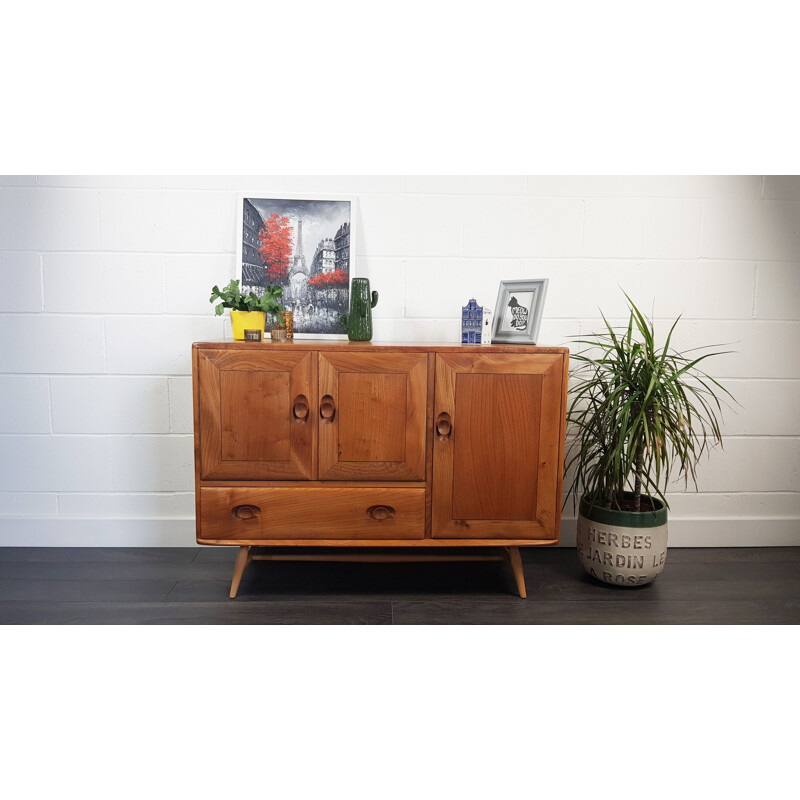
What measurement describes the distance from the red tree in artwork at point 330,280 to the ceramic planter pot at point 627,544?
4.40ft

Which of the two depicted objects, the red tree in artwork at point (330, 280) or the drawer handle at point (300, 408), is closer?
the drawer handle at point (300, 408)

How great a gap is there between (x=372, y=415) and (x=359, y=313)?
1.54ft

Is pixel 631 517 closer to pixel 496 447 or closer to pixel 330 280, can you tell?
pixel 496 447

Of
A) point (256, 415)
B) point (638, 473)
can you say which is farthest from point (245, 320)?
point (638, 473)

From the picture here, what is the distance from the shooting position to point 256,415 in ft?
7.28

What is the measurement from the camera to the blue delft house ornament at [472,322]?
2.40 meters

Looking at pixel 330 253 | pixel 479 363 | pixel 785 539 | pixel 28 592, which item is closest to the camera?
pixel 479 363

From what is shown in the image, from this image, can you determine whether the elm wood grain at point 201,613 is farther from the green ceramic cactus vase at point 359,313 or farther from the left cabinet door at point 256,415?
the green ceramic cactus vase at point 359,313

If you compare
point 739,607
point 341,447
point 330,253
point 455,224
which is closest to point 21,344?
point 330,253

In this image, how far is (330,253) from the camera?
8.87ft

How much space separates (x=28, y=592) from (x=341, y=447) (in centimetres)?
127

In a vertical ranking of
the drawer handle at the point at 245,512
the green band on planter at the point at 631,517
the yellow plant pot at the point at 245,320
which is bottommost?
the green band on planter at the point at 631,517

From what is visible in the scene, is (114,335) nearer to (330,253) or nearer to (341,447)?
(330,253)

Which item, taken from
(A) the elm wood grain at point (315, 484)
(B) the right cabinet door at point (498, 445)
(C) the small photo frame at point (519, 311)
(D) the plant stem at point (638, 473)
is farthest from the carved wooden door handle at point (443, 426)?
(D) the plant stem at point (638, 473)
